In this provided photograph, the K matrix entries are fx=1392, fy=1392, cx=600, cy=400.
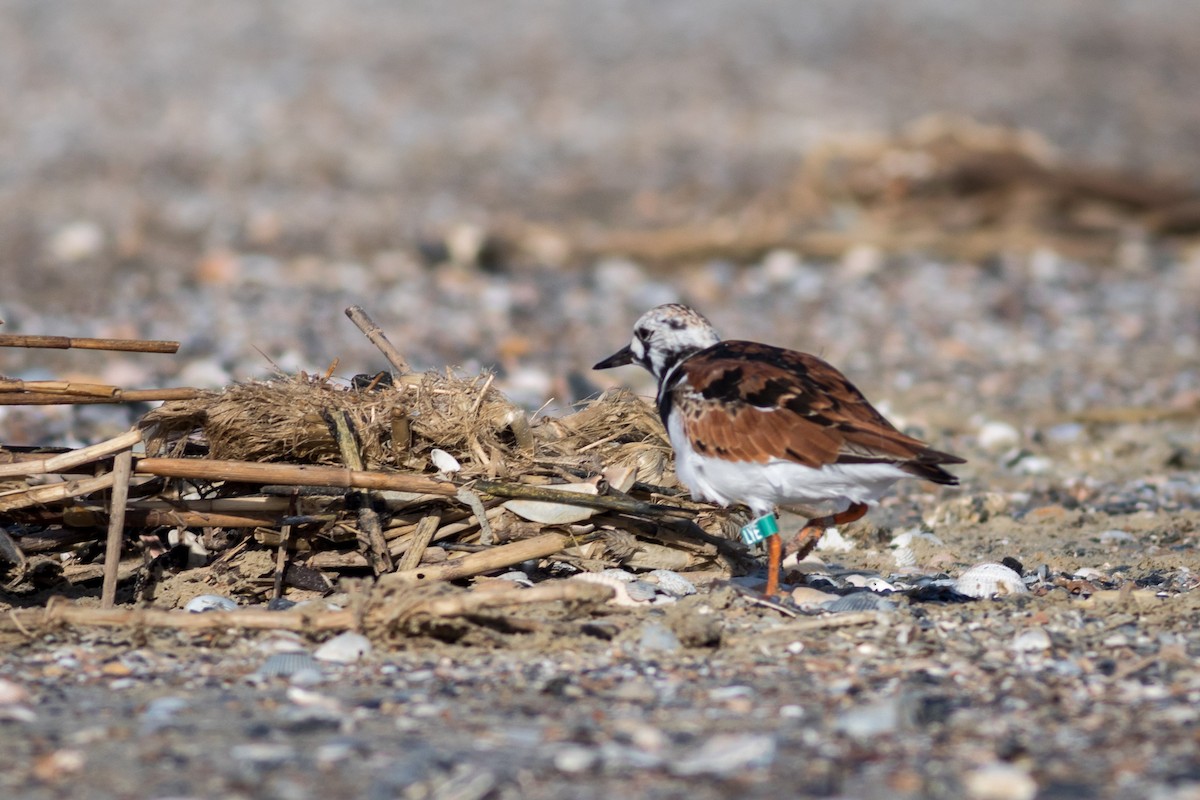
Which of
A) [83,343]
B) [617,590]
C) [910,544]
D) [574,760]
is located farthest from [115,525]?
[910,544]

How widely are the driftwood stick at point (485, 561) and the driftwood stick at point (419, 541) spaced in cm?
5

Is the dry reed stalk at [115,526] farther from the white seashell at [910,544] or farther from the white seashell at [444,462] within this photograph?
the white seashell at [910,544]

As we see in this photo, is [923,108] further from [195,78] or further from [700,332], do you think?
[700,332]

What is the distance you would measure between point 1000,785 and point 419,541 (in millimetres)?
1892

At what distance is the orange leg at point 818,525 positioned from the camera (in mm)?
4113

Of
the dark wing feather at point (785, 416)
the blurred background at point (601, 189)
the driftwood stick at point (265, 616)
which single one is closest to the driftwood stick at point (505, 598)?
the driftwood stick at point (265, 616)

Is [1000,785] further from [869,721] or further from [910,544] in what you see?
[910,544]

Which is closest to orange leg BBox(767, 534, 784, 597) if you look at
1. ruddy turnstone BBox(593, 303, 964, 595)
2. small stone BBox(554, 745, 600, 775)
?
ruddy turnstone BBox(593, 303, 964, 595)

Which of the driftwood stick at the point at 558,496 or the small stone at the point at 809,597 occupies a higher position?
the driftwood stick at the point at 558,496

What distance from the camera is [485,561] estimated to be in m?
3.78

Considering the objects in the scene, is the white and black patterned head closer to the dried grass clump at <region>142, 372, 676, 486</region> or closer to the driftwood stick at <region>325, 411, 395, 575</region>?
the dried grass clump at <region>142, 372, 676, 486</region>

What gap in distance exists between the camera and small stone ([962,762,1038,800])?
7.92 feet

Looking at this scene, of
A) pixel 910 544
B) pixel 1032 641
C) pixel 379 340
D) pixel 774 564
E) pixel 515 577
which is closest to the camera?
pixel 1032 641

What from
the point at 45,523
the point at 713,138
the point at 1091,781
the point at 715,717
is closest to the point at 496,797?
the point at 715,717
